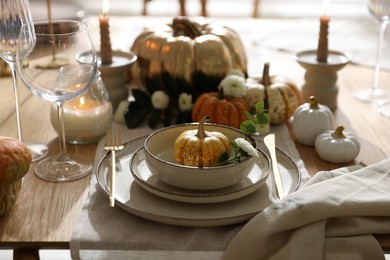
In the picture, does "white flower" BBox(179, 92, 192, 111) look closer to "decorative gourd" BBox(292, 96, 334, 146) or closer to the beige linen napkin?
"decorative gourd" BBox(292, 96, 334, 146)

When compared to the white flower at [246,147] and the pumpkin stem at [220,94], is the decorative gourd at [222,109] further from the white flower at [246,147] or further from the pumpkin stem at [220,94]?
the white flower at [246,147]

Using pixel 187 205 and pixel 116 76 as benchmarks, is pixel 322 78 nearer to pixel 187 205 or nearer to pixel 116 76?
pixel 116 76

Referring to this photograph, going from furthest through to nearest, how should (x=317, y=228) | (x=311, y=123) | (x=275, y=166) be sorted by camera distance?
(x=311, y=123)
(x=275, y=166)
(x=317, y=228)

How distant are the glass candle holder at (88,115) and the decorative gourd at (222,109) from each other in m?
0.19

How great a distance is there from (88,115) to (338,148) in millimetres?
477

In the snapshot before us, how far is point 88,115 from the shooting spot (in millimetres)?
1226

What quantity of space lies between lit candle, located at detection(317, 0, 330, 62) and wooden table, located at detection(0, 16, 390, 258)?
124 mm

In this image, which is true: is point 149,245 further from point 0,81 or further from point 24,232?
point 0,81

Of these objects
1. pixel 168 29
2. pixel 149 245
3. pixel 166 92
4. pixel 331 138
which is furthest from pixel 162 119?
pixel 149 245

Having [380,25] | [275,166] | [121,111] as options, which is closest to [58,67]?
[121,111]

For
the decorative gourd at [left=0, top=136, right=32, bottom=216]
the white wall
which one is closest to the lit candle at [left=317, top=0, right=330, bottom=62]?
the decorative gourd at [left=0, top=136, right=32, bottom=216]

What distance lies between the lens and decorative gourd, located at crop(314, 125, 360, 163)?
3.68ft

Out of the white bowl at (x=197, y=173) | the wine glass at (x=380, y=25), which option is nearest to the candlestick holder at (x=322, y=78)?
the wine glass at (x=380, y=25)

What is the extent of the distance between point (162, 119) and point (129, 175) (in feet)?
1.04
